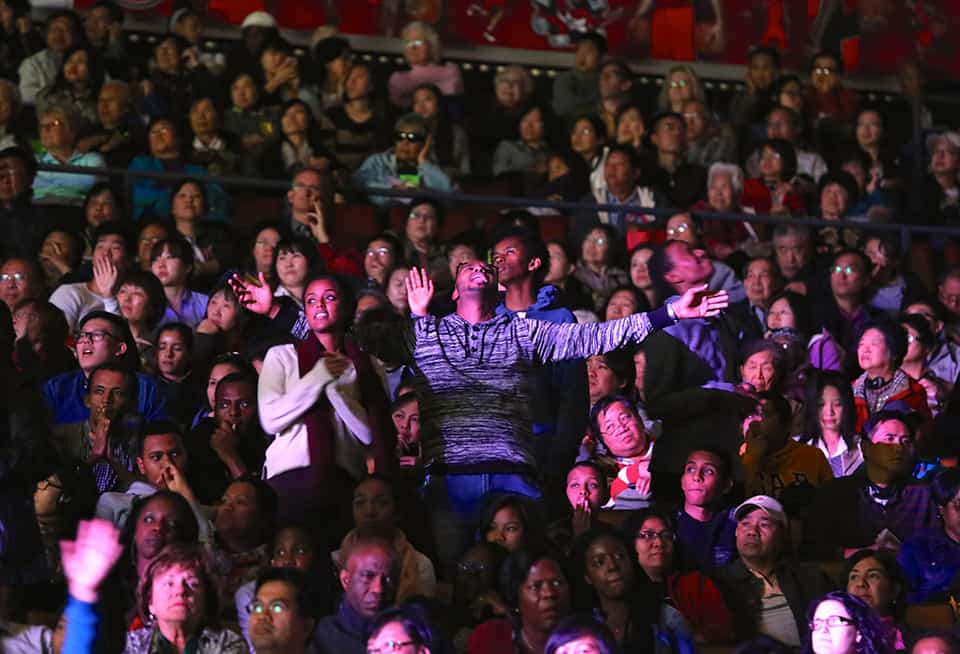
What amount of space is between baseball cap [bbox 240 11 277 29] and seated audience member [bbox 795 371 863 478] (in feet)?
16.5

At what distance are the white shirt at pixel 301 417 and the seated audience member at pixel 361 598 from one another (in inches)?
25.2

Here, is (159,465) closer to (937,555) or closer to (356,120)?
(937,555)

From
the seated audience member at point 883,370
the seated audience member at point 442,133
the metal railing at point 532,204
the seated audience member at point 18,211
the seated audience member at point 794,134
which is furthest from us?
the seated audience member at point 794,134

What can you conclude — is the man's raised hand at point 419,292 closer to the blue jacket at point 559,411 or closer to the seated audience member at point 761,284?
the blue jacket at point 559,411

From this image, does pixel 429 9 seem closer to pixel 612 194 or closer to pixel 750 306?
pixel 612 194

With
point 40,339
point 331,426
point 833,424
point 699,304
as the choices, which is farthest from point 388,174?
point 699,304

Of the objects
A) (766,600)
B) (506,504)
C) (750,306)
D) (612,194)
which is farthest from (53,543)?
(612,194)

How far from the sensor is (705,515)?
330 inches

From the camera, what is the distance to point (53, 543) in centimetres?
771

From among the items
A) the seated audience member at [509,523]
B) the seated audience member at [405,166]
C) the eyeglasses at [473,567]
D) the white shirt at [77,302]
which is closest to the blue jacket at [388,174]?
the seated audience member at [405,166]

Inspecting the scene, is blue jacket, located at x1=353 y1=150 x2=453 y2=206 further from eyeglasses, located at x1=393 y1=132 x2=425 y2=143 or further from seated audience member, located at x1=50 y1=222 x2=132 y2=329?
seated audience member, located at x1=50 y1=222 x2=132 y2=329

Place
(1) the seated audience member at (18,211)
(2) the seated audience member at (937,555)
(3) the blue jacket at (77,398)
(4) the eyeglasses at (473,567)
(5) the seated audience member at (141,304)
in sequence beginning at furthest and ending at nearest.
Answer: (1) the seated audience member at (18,211), (5) the seated audience member at (141,304), (3) the blue jacket at (77,398), (2) the seated audience member at (937,555), (4) the eyeglasses at (473,567)

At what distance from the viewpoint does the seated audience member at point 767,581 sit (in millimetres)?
7945

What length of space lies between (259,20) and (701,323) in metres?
4.81
